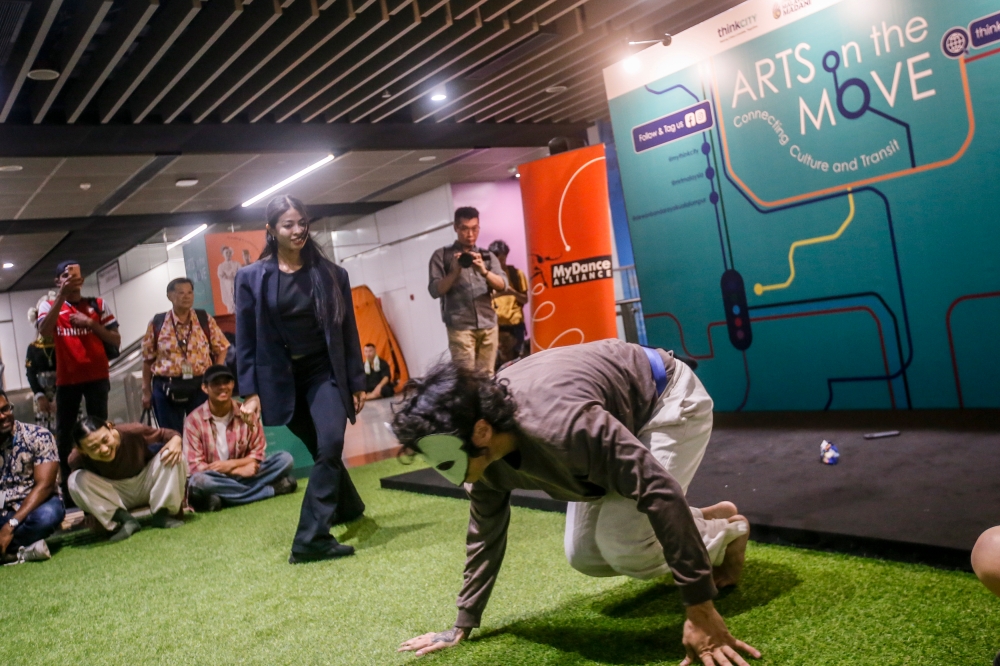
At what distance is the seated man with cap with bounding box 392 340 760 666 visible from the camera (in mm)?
1756

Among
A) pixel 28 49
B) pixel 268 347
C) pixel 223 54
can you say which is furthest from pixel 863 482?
pixel 28 49

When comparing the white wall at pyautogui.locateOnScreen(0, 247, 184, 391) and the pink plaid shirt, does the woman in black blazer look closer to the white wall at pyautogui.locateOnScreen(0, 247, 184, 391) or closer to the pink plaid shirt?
the pink plaid shirt

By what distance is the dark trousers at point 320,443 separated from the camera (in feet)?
11.3

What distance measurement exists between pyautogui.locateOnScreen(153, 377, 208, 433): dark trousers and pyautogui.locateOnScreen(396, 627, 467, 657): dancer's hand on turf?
372cm

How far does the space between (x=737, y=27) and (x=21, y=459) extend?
456cm

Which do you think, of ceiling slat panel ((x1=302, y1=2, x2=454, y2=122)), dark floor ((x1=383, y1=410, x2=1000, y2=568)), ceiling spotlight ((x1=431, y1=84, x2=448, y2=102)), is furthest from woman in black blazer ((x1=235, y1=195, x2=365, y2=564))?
ceiling spotlight ((x1=431, y1=84, x2=448, y2=102))

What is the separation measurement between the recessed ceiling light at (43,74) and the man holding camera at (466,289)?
9.42ft

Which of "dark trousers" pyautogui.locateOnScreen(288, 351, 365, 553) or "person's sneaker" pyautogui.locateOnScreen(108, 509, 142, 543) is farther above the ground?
"dark trousers" pyautogui.locateOnScreen(288, 351, 365, 553)

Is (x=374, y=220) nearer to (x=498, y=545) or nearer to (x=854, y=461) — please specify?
(x=854, y=461)

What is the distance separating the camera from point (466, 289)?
5953 millimetres

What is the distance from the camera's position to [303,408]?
12.3 ft

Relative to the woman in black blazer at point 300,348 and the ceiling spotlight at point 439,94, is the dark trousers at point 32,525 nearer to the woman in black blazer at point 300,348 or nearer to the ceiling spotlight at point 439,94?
the woman in black blazer at point 300,348

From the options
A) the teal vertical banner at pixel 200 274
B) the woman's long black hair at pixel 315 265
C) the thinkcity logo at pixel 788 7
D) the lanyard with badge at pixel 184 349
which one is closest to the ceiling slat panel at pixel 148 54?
the lanyard with badge at pixel 184 349

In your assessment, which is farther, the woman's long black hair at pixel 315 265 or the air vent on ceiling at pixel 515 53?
the air vent on ceiling at pixel 515 53
